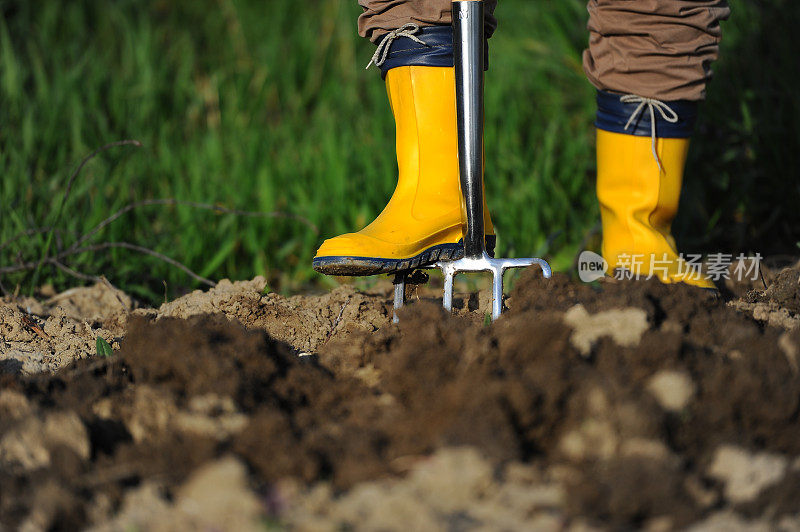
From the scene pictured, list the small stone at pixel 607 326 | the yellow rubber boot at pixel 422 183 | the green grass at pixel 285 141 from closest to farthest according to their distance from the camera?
the small stone at pixel 607 326
the yellow rubber boot at pixel 422 183
the green grass at pixel 285 141

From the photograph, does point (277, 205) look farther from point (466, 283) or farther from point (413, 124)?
point (413, 124)

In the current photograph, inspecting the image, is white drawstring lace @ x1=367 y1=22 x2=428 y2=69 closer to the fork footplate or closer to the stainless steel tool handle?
the stainless steel tool handle

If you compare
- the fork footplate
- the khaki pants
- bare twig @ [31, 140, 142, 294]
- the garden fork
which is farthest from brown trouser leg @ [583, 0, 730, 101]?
bare twig @ [31, 140, 142, 294]

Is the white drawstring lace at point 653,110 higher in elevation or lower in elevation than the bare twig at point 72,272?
higher

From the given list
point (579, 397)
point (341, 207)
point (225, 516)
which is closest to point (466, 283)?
point (341, 207)

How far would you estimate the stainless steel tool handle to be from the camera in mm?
1649

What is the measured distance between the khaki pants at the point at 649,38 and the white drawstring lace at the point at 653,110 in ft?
0.05

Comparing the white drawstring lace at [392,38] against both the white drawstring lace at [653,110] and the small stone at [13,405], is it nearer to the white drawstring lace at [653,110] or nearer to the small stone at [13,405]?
the white drawstring lace at [653,110]

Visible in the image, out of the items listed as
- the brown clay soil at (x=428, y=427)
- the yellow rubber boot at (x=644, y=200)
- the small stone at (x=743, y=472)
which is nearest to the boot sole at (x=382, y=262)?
the brown clay soil at (x=428, y=427)

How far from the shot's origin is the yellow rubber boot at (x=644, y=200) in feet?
6.32

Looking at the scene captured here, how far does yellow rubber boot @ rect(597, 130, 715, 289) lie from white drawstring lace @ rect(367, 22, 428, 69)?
557 millimetres

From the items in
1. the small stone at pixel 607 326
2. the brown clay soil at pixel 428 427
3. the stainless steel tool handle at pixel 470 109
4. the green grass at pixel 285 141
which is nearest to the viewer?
the brown clay soil at pixel 428 427

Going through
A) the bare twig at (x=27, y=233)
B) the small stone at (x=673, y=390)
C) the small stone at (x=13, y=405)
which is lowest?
the bare twig at (x=27, y=233)

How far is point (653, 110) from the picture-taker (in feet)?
6.26
